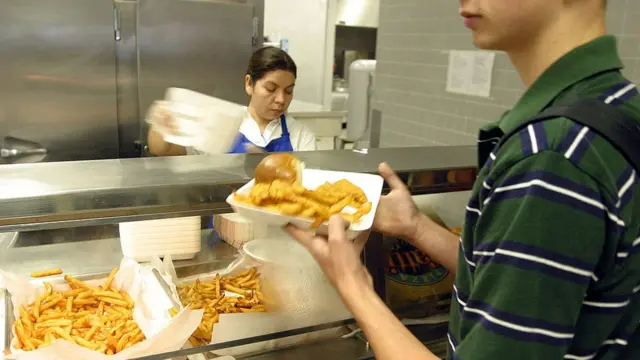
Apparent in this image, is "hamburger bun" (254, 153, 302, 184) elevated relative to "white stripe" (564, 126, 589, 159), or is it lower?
lower

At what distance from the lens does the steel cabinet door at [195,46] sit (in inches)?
130

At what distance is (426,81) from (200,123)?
2.75 meters

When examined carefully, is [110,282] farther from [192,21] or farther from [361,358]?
[192,21]

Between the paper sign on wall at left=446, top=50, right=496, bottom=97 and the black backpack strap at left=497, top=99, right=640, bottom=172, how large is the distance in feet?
8.85

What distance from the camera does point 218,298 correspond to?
1.32m

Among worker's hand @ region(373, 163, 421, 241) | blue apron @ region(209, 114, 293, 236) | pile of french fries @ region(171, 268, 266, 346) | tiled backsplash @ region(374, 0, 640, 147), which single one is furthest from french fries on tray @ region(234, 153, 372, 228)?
tiled backsplash @ region(374, 0, 640, 147)

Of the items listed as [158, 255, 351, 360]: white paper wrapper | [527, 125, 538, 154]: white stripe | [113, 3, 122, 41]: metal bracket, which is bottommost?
[158, 255, 351, 360]: white paper wrapper

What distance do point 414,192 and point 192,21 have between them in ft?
8.21

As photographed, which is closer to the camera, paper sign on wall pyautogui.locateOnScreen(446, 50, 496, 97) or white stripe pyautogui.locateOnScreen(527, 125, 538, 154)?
white stripe pyautogui.locateOnScreen(527, 125, 538, 154)

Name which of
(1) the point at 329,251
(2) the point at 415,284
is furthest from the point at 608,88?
(2) the point at 415,284

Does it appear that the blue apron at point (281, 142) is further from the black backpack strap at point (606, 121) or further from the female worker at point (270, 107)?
the black backpack strap at point (606, 121)

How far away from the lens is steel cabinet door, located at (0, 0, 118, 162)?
2984 millimetres

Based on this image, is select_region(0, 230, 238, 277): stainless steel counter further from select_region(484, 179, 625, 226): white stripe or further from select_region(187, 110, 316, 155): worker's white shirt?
select_region(187, 110, 316, 155): worker's white shirt

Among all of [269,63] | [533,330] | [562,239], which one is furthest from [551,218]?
[269,63]
